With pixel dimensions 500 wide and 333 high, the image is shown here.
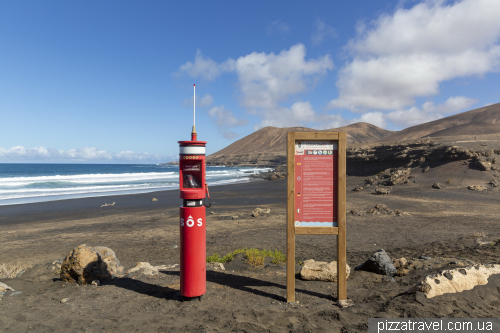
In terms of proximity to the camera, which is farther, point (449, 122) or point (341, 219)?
point (449, 122)

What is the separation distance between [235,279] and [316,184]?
2.51 metres

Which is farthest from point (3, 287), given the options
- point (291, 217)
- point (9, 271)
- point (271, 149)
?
point (271, 149)

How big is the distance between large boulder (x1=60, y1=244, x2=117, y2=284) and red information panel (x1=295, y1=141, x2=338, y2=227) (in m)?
3.81

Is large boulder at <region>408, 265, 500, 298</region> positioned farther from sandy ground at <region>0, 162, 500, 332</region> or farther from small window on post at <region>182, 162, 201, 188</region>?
small window on post at <region>182, 162, 201, 188</region>

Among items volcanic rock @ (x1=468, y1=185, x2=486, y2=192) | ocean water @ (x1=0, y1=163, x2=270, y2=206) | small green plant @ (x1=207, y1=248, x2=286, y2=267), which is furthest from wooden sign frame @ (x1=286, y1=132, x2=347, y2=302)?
ocean water @ (x1=0, y1=163, x2=270, y2=206)

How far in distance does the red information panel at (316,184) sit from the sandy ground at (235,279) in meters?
1.29

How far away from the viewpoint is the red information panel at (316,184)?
14.5ft

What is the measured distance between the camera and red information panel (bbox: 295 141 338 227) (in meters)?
4.43

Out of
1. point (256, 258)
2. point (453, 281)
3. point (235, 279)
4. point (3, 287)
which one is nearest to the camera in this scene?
point (453, 281)

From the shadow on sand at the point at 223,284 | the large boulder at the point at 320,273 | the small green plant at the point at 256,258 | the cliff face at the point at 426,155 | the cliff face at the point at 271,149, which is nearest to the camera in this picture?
the shadow on sand at the point at 223,284

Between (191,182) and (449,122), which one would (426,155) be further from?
(449,122)

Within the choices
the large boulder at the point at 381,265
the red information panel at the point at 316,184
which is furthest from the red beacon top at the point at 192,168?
the large boulder at the point at 381,265

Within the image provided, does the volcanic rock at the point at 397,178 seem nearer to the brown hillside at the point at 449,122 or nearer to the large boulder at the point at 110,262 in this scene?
the large boulder at the point at 110,262

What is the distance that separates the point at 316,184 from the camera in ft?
14.6
